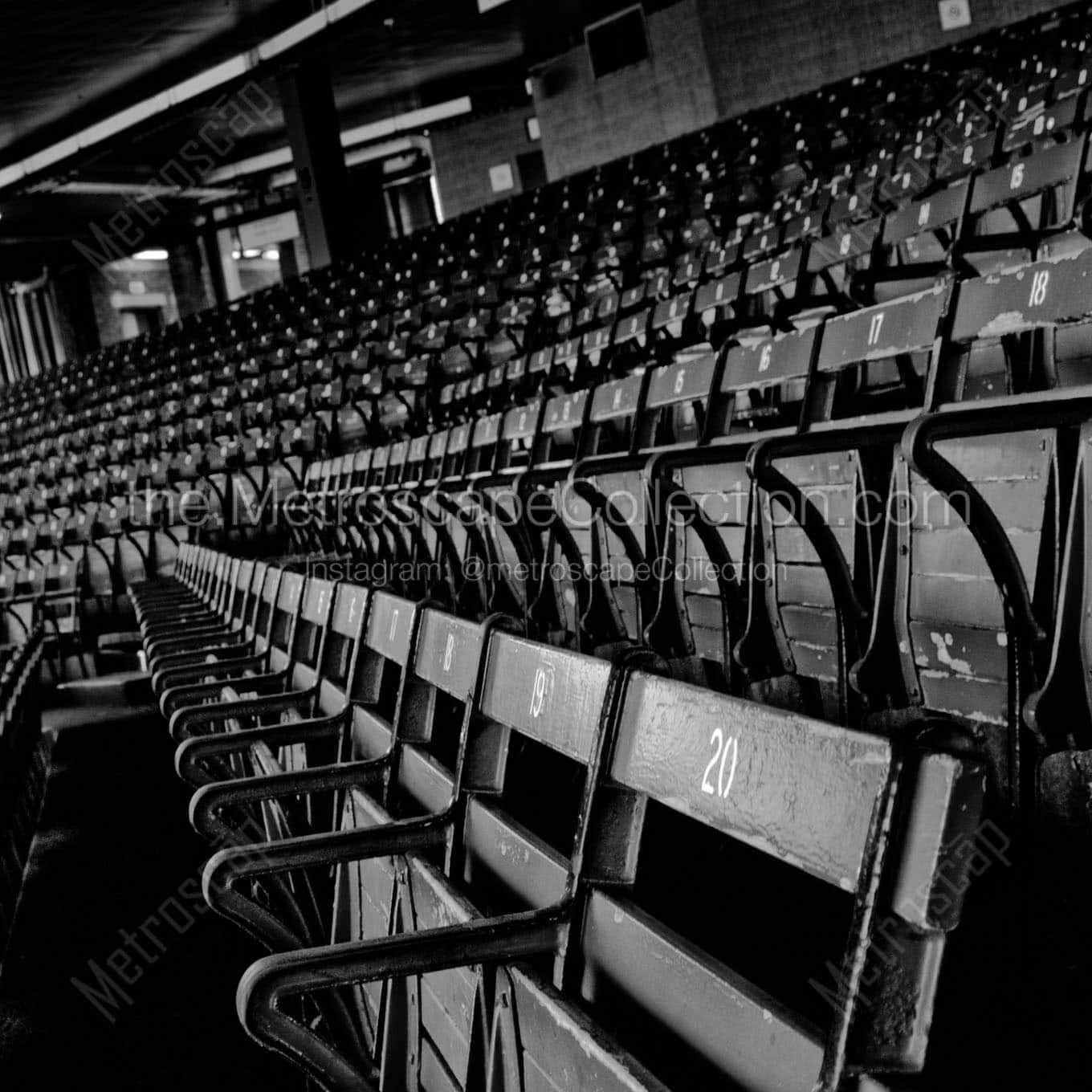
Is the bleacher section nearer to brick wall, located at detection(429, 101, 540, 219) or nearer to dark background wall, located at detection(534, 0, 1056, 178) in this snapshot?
dark background wall, located at detection(534, 0, 1056, 178)

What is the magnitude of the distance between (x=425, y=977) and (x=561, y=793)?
17.3 inches

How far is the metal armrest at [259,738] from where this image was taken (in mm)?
1472

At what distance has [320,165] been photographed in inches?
415

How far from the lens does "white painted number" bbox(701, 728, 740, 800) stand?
0.61 metres

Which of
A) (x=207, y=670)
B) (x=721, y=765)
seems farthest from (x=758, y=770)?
(x=207, y=670)

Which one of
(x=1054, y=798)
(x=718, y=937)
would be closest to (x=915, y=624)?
(x=1054, y=798)

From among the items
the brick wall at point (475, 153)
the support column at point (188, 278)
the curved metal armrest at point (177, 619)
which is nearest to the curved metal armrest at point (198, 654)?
the curved metal armrest at point (177, 619)

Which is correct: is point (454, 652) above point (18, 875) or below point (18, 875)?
above

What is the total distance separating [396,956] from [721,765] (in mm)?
283

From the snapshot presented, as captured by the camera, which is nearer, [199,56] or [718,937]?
[718,937]

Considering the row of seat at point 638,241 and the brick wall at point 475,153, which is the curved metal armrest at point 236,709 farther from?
the brick wall at point 475,153

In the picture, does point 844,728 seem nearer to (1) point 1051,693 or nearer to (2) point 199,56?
(1) point 1051,693

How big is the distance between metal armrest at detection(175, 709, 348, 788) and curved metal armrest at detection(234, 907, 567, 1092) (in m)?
0.72

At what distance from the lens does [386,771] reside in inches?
49.9
